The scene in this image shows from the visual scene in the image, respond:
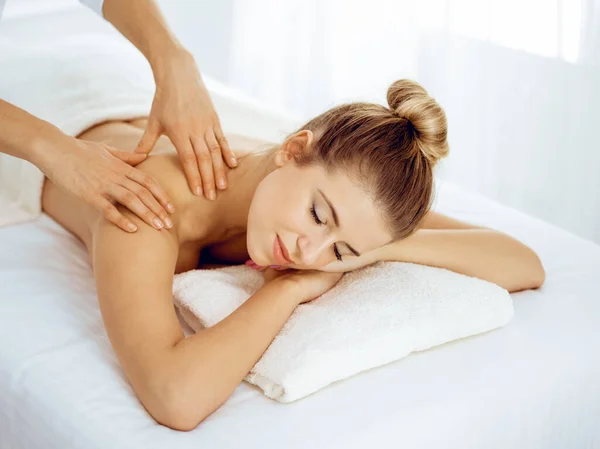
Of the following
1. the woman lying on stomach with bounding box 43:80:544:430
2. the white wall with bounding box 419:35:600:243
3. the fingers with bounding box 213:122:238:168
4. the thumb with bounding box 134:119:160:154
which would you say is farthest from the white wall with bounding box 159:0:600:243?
the thumb with bounding box 134:119:160:154

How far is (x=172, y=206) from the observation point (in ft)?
5.19

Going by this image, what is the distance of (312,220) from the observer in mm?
1496

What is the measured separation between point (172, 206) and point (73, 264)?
1.06 feet

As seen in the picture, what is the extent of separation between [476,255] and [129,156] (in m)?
0.73

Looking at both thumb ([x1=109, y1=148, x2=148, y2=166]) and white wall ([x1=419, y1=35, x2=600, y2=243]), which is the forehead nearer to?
thumb ([x1=109, y1=148, x2=148, y2=166])

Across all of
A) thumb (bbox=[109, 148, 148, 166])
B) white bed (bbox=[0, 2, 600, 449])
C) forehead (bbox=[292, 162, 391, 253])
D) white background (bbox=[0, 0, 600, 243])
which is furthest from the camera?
white background (bbox=[0, 0, 600, 243])

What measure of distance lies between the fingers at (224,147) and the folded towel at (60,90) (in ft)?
1.32

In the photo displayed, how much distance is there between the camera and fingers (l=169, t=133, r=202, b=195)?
165 cm

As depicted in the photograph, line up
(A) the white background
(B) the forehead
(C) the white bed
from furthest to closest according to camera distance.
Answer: (A) the white background < (B) the forehead < (C) the white bed

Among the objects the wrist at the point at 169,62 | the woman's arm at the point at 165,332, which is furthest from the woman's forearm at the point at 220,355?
the wrist at the point at 169,62

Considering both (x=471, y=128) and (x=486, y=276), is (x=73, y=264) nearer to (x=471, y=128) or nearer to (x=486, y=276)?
(x=486, y=276)

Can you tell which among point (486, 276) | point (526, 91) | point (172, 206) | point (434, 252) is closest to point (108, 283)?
point (172, 206)

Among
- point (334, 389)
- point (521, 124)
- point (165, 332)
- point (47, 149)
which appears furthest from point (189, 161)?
point (521, 124)

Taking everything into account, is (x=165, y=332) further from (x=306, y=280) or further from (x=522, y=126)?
(x=522, y=126)
